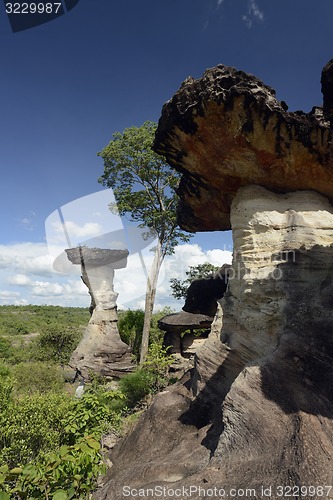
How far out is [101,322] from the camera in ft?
62.7

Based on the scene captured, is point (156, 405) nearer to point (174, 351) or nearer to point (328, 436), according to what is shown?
point (328, 436)

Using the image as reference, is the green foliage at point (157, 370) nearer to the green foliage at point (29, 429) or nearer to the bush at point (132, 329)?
the green foliage at point (29, 429)

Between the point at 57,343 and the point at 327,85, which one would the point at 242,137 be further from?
the point at 57,343

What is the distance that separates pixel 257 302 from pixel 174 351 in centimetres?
1359

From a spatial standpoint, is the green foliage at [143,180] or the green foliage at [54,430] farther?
the green foliage at [143,180]

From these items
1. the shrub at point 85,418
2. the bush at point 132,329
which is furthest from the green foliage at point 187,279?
the shrub at point 85,418

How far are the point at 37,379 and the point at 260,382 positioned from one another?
12.9 m

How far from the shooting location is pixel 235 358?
21.0 ft

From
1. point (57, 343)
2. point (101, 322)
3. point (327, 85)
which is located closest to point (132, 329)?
point (101, 322)

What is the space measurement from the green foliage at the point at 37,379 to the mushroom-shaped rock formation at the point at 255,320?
8.58m

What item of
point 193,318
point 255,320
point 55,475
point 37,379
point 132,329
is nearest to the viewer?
point 55,475

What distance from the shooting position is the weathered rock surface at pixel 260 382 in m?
3.71

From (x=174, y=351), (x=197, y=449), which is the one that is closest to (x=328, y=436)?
(x=197, y=449)

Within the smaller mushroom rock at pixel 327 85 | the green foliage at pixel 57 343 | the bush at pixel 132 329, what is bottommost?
the green foliage at pixel 57 343
